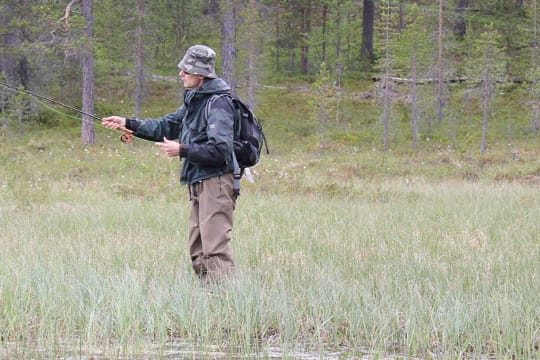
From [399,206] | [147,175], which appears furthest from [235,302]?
[147,175]

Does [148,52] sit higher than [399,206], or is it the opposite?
[148,52]

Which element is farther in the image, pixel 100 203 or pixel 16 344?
pixel 100 203

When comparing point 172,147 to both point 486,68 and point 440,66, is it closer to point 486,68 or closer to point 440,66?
point 486,68

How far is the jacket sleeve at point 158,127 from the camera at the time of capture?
599cm

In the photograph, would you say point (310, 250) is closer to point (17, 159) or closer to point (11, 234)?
point (11, 234)

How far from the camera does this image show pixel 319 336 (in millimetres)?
4320

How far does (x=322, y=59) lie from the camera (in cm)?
3478

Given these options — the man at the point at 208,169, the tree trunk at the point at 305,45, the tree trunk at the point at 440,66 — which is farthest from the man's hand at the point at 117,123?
the tree trunk at the point at 305,45

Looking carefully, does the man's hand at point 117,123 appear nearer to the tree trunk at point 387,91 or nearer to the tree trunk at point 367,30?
the tree trunk at point 387,91

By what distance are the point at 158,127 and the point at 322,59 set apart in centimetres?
2936

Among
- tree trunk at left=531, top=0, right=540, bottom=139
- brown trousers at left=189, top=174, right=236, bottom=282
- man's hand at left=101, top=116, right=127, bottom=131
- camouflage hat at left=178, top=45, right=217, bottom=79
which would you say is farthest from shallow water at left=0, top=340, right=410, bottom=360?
tree trunk at left=531, top=0, right=540, bottom=139

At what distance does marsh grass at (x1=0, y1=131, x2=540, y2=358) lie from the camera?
448cm

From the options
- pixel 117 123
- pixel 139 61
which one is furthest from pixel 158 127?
pixel 139 61

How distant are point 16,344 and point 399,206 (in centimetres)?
803
